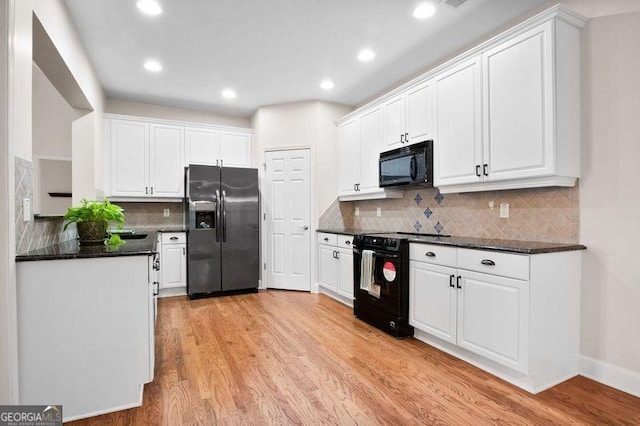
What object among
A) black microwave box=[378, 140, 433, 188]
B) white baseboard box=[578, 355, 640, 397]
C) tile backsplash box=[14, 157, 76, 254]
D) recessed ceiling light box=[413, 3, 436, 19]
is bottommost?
white baseboard box=[578, 355, 640, 397]

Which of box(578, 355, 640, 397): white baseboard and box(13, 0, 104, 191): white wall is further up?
box(13, 0, 104, 191): white wall

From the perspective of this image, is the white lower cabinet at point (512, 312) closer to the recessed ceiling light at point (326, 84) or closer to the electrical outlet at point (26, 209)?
the recessed ceiling light at point (326, 84)

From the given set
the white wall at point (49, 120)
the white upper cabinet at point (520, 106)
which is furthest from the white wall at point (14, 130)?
the white upper cabinet at point (520, 106)

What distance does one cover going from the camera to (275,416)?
6.16 ft

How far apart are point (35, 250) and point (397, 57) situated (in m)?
3.46

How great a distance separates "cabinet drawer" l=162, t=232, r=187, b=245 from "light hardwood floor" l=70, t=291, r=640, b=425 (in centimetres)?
154

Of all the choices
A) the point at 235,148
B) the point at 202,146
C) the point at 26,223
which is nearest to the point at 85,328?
the point at 26,223

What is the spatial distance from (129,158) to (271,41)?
269 centimetres

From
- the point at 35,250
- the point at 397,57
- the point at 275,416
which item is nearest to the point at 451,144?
the point at 397,57

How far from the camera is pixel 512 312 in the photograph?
2174mm

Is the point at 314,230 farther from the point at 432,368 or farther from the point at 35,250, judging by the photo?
the point at 35,250

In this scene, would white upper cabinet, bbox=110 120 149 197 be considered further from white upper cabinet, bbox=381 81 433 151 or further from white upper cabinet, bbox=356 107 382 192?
white upper cabinet, bbox=381 81 433 151

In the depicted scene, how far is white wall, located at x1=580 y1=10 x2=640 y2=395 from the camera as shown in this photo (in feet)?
6.93

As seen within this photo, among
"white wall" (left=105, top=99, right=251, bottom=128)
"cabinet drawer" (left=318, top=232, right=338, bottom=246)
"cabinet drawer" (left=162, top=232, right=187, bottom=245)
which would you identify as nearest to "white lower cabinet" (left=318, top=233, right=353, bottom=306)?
"cabinet drawer" (left=318, top=232, right=338, bottom=246)
